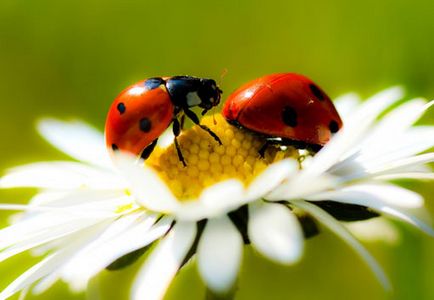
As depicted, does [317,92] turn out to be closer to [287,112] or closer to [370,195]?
[287,112]

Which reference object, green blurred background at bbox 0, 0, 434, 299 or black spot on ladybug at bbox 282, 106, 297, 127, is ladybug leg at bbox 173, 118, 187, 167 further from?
green blurred background at bbox 0, 0, 434, 299

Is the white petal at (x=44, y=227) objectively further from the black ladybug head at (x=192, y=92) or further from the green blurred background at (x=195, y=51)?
the green blurred background at (x=195, y=51)

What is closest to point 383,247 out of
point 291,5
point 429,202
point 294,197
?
point 429,202

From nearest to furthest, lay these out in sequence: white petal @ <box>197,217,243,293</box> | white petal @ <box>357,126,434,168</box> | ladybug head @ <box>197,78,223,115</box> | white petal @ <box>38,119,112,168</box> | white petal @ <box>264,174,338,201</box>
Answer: white petal @ <box>197,217,243,293</box> < white petal @ <box>264,174,338,201</box> < white petal @ <box>357,126,434,168</box> < ladybug head @ <box>197,78,223,115</box> < white petal @ <box>38,119,112,168</box>

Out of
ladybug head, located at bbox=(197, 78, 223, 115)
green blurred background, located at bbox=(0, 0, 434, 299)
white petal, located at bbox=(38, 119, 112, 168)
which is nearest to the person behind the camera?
ladybug head, located at bbox=(197, 78, 223, 115)

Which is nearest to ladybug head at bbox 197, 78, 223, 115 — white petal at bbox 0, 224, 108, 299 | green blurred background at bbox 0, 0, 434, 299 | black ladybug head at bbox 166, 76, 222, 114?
black ladybug head at bbox 166, 76, 222, 114

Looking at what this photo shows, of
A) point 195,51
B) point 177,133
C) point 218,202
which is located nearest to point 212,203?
point 218,202
